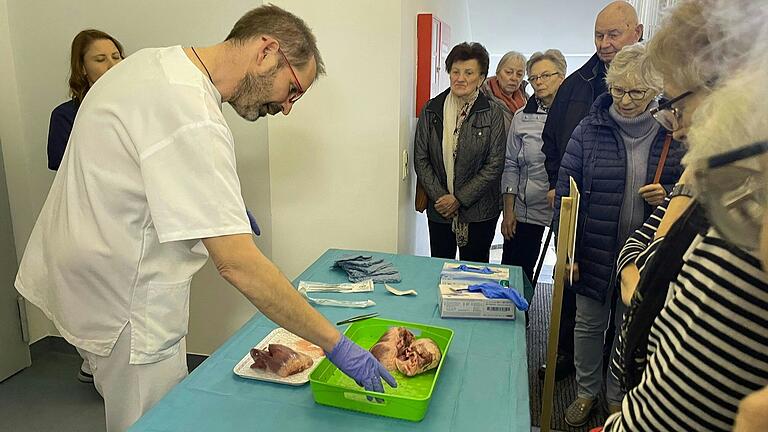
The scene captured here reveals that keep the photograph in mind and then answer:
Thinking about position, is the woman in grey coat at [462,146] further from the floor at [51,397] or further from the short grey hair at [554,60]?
the floor at [51,397]

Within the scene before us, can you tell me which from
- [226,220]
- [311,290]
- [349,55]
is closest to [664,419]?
[226,220]

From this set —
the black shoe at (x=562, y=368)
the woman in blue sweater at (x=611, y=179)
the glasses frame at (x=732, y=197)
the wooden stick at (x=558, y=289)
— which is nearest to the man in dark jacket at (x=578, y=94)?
the black shoe at (x=562, y=368)

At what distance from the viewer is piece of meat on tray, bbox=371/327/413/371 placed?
3.98 feet

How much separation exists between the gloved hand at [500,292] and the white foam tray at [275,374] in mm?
515

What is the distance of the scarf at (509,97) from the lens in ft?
10.4

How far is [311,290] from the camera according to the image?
1.67 metres

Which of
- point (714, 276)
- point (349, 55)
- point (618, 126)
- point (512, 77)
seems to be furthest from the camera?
point (512, 77)

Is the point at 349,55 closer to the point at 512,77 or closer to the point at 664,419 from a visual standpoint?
the point at 512,77

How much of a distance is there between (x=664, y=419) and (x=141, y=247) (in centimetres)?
107

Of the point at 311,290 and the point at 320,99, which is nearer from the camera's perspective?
the point at 311,290

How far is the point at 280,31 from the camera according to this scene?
1.23 metres

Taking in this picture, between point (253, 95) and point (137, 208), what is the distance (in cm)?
37

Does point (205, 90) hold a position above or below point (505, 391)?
above

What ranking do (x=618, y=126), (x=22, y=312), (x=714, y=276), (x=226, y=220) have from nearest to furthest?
(x=714, y=276) → (x=226, y=220) → (x=618, y=126) → (x=22, y=312)
